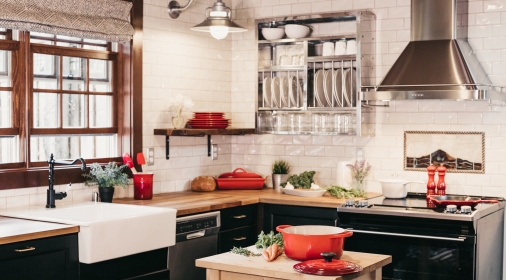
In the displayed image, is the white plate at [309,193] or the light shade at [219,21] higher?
the light shade at [219,21]

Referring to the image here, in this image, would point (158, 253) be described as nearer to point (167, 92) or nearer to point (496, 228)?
point (167, 92)

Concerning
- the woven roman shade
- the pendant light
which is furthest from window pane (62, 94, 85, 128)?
the pendant light

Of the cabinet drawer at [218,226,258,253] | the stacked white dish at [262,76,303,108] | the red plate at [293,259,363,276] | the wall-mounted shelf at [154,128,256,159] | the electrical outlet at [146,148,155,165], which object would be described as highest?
the stacked white dish at [262,76,303,108]

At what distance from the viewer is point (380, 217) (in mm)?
5145

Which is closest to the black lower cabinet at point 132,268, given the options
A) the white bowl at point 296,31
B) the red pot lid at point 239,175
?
the red pot lid at point 239,175

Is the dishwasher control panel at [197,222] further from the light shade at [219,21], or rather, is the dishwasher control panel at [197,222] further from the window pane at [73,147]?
the light shade at [219,21]

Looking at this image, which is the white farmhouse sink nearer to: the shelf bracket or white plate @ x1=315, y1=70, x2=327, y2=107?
the shelf bracket

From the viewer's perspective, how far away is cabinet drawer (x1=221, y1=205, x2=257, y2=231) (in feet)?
18.4

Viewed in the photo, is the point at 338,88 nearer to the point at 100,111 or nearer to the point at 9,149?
the point at 100,111

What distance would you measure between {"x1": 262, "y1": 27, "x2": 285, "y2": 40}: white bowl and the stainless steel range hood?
1.18 metres

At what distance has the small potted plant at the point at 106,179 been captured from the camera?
525 centimetres

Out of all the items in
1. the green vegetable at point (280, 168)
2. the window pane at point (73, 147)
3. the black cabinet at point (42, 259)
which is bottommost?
the black cabinet at point (42, 259)

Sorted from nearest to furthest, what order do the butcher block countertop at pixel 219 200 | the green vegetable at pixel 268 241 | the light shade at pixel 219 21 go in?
the green vegetable at pixel 268 241, the butcher block countertop at pixel 219 200, the light shade at pixel 219 21

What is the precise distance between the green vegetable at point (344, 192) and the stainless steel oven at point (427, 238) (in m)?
0.34
